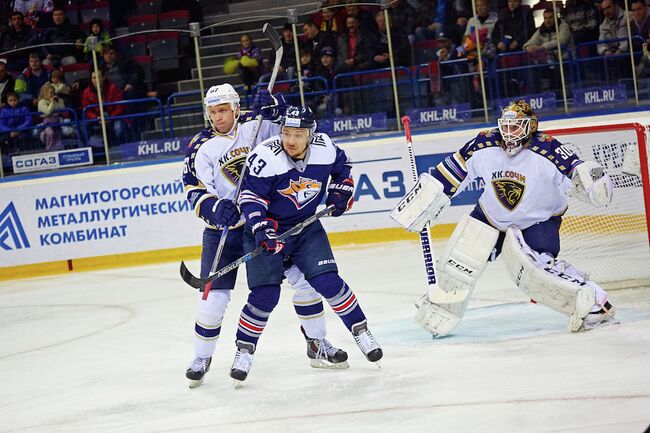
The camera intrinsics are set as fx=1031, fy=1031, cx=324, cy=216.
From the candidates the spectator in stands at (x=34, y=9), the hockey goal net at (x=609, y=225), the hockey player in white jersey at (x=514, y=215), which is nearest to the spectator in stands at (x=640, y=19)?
the hockey goal net at (x=609, y=225)

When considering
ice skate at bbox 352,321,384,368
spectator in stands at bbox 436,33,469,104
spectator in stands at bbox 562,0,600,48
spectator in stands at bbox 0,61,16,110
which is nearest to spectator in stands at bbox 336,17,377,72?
spectator in stands at bbox 436,33,469,104

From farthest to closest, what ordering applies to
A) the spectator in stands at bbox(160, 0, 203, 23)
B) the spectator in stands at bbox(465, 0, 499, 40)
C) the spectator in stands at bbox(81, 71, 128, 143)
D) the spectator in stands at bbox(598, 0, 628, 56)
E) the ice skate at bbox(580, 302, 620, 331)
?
the spectator in stands at bbox(160, 0, 203, 23) < the spectator in stands at bbox(81, 71, 128, 143) < the spectator in stands at bbox(465, 0, 499, 40) < the spectator in stands at bbox(598, 0, 628, 56) < the ice skate at bbox(580, 302, 620, 331)

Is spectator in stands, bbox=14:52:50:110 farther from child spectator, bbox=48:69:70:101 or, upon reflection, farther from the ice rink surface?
the ice rink surface

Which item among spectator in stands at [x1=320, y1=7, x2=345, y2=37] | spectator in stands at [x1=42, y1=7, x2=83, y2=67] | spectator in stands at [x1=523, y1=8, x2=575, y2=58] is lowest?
spectator in stands at [x1=523, y1=8, x2=575, y2=58]

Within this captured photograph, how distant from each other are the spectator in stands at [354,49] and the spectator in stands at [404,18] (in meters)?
0.25

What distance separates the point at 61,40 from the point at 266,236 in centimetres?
678

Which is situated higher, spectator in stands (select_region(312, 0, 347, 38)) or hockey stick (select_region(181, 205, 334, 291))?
spectator in stands (select_region(312, 0, 347, 38))

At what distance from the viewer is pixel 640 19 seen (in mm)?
7934

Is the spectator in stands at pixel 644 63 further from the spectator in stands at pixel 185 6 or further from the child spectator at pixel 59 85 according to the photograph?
the child spectator at pixel 59 85

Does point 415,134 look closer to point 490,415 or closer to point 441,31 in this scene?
point 441,31

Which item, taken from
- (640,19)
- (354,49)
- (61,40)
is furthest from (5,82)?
(640,19)

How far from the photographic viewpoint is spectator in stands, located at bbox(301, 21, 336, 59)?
8781 millimetres

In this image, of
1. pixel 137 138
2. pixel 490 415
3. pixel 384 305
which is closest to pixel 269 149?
pixel 490 415

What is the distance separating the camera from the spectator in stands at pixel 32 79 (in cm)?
972
